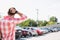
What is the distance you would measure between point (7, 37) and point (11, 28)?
0.38ft

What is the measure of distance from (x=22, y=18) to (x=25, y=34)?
1044 cm

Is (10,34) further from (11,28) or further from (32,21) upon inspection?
(32,21)

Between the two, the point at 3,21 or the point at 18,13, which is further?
the point at 18,13

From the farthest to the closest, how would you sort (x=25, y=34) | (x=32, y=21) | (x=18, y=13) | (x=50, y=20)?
(x=50, y=20) → (x=32, y=21) → (x=25, y=34) → (x=18, y=13)

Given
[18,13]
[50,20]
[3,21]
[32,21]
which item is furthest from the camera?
[50,20]

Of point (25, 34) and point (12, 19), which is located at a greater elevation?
point (12, 19)

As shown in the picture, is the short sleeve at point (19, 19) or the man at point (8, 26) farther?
the short sleeve at point (19, 19)

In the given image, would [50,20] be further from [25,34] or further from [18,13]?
[18,13]

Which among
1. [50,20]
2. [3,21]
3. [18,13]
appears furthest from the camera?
[50,20]

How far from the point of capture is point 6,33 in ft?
8.07

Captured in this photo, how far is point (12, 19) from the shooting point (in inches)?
97.8

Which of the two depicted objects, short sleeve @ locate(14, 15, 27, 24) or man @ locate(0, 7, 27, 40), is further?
short sleeve @ locate(14, 15, 27, 24)

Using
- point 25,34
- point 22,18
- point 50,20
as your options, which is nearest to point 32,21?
point 50,20

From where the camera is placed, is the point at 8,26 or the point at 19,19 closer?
the point at 8,26
